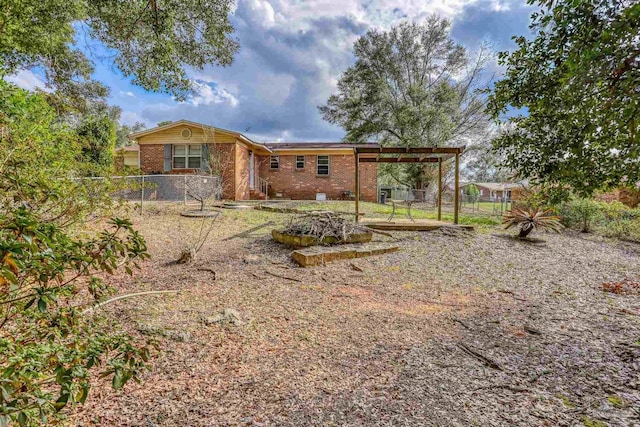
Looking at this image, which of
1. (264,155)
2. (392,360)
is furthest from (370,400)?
(264,155)

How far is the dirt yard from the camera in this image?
1.95 m

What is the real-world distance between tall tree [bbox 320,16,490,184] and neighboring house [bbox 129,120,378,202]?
15.3 ft

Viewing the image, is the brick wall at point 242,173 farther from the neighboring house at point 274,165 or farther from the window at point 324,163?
the window at point 324,163

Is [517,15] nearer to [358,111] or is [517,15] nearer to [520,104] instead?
[520,104]

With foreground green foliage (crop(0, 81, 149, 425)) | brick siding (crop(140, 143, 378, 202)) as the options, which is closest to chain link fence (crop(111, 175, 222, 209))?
brick siding (crop(140, 143, 378, 202))

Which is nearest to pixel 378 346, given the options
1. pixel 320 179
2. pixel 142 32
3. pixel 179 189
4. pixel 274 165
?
pixel 142 32

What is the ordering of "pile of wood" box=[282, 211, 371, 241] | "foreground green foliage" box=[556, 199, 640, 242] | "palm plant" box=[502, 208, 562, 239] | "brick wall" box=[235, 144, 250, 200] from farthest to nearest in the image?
"brick wall" box=[235, 144, 250, 200]
"foreground green foliage" box=[556, 199, 640, 242]
"palm plant" box=[502, 208, 562, 239]
"pile of wood" box=[282, 211, 371, 241]

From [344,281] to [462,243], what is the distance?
12.6 feet

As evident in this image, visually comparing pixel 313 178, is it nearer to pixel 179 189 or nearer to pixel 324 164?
pixel 324 164

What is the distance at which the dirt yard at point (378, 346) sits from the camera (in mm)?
1947

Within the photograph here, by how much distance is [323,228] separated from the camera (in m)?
6.35

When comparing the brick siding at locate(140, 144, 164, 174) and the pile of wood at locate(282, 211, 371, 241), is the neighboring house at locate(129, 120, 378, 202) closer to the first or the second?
the brick siding at locate(140, 144, 164, 174)

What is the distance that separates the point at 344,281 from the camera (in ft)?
15.1

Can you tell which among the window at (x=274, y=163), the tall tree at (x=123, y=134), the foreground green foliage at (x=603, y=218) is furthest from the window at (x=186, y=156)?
the tall tree at (x=123, y=134)
